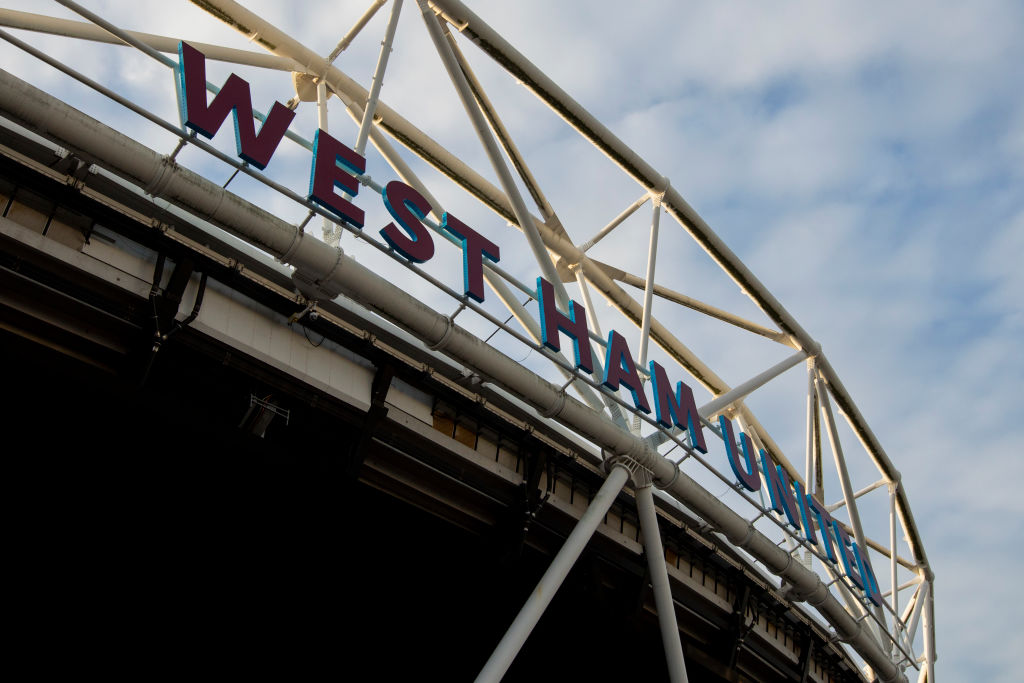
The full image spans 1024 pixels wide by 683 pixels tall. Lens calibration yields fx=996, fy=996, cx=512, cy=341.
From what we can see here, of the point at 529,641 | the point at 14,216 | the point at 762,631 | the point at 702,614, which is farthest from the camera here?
the point at 762,631

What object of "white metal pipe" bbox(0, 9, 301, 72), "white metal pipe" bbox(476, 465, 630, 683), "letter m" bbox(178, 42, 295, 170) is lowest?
"white metal pipe" bbox(476, 465, 630, 683)

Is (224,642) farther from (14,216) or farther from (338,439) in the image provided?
(14,216)

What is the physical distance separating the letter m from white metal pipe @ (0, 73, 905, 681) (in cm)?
106

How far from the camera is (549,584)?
2278 cm

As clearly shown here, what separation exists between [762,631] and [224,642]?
18.6 metres

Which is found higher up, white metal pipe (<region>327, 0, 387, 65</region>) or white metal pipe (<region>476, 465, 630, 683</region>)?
white metal pipe (<region>327, 0, 387, 65</region>)

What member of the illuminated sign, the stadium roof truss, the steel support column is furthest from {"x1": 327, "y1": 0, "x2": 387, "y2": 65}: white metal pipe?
the steel support column

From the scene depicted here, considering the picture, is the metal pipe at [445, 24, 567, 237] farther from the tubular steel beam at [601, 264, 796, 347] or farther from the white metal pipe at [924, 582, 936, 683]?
the white metal pipe at [924, 582, 936, 683]

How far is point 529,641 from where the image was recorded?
29.5 metres

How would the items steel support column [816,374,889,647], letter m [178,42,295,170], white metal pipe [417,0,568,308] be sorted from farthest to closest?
steel support column [816,374,889,647]
white metal pipe [417,0,568,308]
letter m [178,42,295,170]

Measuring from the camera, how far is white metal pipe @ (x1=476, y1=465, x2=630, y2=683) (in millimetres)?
20844

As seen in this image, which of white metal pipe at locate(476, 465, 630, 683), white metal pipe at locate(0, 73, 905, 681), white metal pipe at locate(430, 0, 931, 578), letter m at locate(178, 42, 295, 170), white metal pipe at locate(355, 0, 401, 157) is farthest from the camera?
white metal pipe at locate(430, 0, 931, 578)

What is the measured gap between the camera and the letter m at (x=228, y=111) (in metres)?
19.2

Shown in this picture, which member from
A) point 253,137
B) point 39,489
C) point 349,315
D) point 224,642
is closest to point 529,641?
point 224,642
